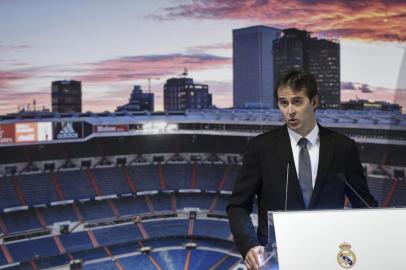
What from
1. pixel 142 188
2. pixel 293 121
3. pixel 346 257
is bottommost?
pixel 142 188

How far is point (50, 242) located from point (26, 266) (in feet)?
4.89

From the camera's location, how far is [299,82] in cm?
196

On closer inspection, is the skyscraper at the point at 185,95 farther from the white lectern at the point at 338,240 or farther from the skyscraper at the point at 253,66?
the white lectern at the point at 338,240

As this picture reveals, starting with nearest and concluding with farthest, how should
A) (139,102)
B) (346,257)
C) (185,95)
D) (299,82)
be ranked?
(346,257), (299,82), (139,102), (185,95)

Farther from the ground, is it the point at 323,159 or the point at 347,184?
the point at 323,159

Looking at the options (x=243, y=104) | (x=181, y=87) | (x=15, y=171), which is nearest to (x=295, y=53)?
(x=243, y=104)

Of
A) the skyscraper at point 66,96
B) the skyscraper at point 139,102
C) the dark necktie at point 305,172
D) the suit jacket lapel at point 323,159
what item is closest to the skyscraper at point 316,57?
the skyscraper at point 139,102

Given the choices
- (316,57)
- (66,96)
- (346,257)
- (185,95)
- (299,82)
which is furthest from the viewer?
(185,95)

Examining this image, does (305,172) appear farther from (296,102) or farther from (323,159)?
(296,102)

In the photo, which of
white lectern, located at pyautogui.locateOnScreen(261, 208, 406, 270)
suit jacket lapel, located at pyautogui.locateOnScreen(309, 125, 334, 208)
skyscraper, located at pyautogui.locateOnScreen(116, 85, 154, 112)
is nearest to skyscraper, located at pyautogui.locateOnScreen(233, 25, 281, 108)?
skyscraper, located at pyautogui.locateOnScreen(116, 85, 154, 112)

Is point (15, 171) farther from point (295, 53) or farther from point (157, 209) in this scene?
point (295, 53)

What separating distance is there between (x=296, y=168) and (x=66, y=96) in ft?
65.7

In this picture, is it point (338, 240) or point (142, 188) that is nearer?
point (338, 240)

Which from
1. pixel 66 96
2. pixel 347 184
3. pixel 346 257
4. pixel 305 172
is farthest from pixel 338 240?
pixel 66 96
